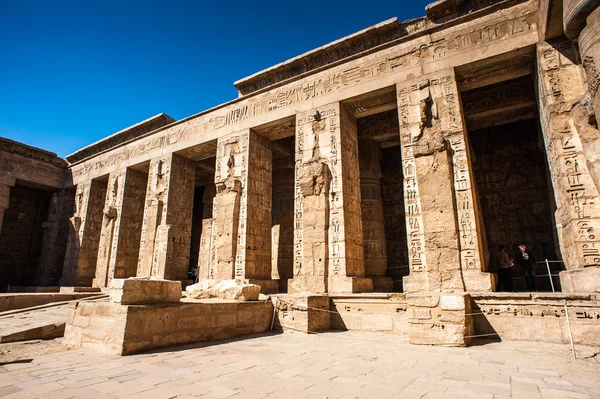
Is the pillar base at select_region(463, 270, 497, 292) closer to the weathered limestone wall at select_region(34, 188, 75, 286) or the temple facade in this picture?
the temple facade

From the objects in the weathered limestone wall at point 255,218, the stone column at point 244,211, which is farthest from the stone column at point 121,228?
the weathered limestone wall at point 255,218

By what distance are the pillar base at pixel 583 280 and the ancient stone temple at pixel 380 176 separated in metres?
0.02

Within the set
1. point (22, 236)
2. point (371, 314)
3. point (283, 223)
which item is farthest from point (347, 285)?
point (22, 236)

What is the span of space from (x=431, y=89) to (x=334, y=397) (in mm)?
7298

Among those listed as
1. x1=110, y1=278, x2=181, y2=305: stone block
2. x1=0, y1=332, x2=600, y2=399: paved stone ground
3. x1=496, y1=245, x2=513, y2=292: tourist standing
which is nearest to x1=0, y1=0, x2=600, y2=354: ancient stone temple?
x1=496, y1=245, x2=513, y2=292: tourist standing

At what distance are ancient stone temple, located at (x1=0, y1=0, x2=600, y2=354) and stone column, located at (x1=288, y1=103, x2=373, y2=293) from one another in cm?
4

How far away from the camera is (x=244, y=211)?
10.1 m

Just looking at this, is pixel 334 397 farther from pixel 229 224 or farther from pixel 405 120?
pixel 229 224

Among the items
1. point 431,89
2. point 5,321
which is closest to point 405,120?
point 431,89

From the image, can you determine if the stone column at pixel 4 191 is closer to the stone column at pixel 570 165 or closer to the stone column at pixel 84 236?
the stone column at pixel 84 236

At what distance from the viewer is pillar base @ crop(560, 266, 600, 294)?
538 centimetres

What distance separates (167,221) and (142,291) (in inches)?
308

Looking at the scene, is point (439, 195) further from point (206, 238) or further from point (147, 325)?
point (206, 238)

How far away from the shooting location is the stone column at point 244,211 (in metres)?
9.95
